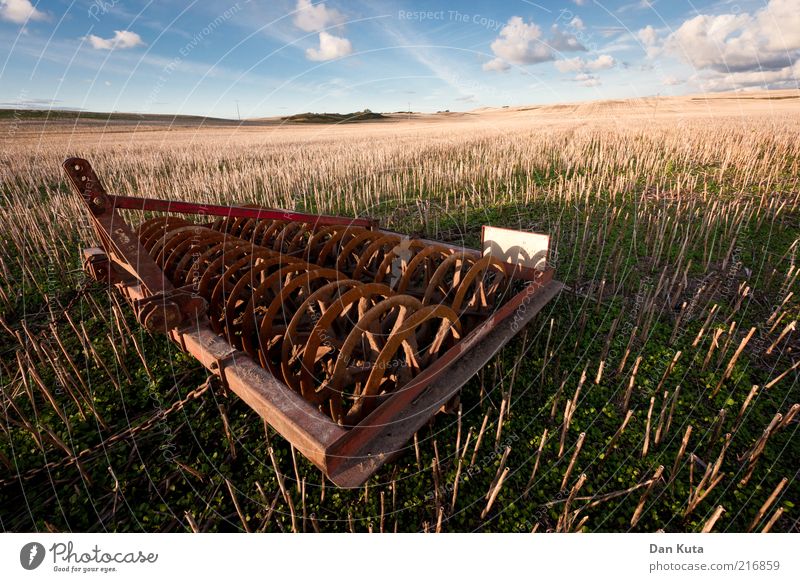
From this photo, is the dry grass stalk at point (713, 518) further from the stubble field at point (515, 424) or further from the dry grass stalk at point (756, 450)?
the dry grass stalk at point (756, 450)

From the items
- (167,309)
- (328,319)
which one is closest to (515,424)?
(328,319)

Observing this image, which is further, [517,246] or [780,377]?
[517,246]

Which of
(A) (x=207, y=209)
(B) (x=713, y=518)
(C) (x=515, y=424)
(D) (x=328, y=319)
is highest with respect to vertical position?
(A) (x=207, y=209)

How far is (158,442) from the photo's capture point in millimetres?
3131

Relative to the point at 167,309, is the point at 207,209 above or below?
above

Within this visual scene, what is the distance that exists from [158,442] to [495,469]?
2962 millimetres

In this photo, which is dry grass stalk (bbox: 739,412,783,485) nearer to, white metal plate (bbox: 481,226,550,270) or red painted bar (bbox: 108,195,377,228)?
white metal plate (bbox: 481,226,550,270)

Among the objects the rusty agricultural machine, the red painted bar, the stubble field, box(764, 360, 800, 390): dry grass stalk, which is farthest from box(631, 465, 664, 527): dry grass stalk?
the red painted bar

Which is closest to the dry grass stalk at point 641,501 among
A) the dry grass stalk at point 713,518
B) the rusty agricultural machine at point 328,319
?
the dry grass stalk at point 713,518

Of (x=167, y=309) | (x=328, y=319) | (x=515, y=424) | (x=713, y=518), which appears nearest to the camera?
(x=713, y=518)

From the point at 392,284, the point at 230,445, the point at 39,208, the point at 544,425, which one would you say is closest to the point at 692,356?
the point at 544,425

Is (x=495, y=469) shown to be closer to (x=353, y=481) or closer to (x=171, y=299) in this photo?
(x=353, y=481)

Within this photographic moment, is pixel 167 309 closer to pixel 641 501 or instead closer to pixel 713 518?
pixel 641 501

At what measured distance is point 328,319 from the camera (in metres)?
2.54
